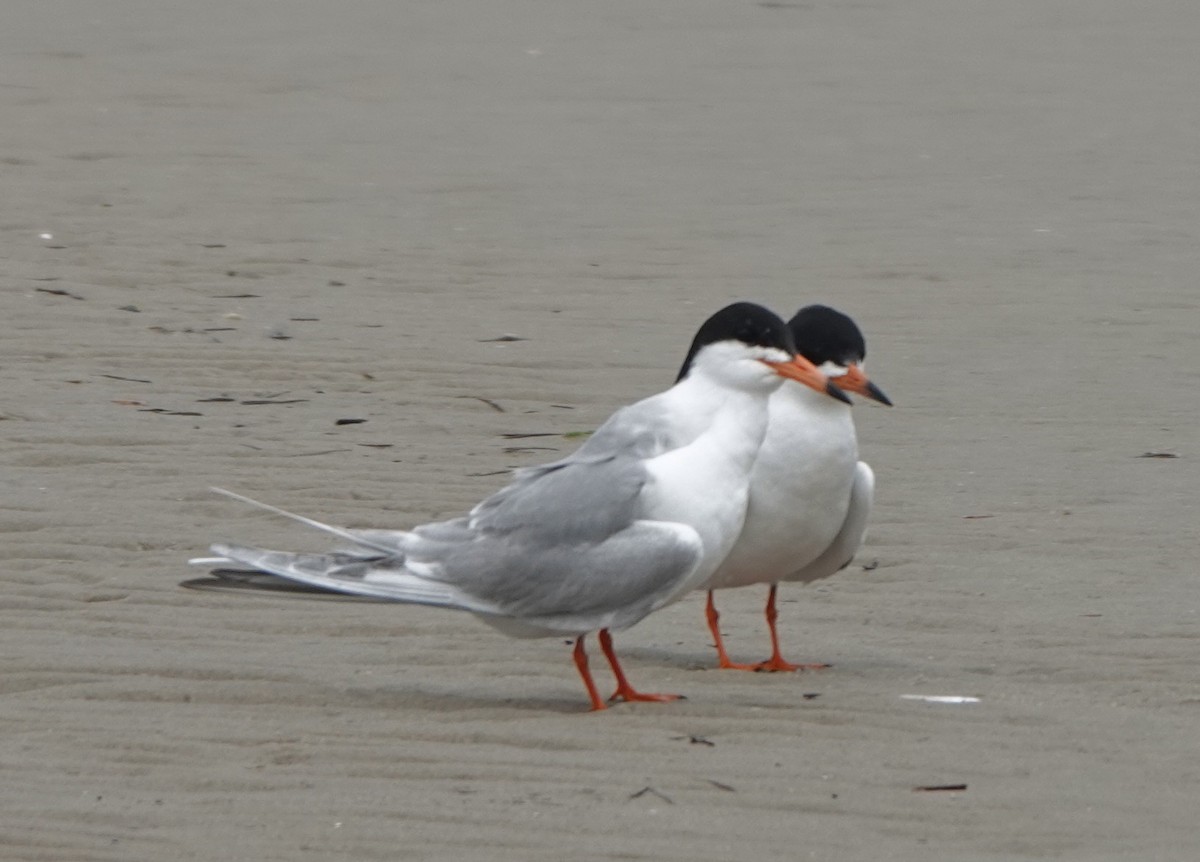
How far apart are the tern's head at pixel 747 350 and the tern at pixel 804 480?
0.72 ft

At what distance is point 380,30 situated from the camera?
15867 millimetres

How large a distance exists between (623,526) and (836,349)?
2.73 ft

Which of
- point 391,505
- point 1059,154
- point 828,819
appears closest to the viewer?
point 828,819

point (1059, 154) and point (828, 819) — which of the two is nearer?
point (828, 819)

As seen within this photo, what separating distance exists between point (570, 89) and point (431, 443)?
702 cm

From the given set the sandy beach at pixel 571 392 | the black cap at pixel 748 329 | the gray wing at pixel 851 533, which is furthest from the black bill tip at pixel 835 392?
the sandy beach at pixel 571 392

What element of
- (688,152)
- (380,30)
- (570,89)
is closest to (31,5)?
(380,30)

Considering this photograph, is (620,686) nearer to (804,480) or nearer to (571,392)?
(804,480)

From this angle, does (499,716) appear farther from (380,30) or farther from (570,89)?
(380,30)

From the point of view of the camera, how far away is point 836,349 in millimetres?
5371

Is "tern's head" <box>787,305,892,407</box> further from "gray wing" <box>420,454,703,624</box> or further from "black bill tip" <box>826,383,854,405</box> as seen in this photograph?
"gray wing" <box>420,454,703,624</box>

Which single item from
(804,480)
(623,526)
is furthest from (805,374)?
(623,526)

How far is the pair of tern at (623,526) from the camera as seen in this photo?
191 inches

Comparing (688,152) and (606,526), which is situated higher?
(606,526)
